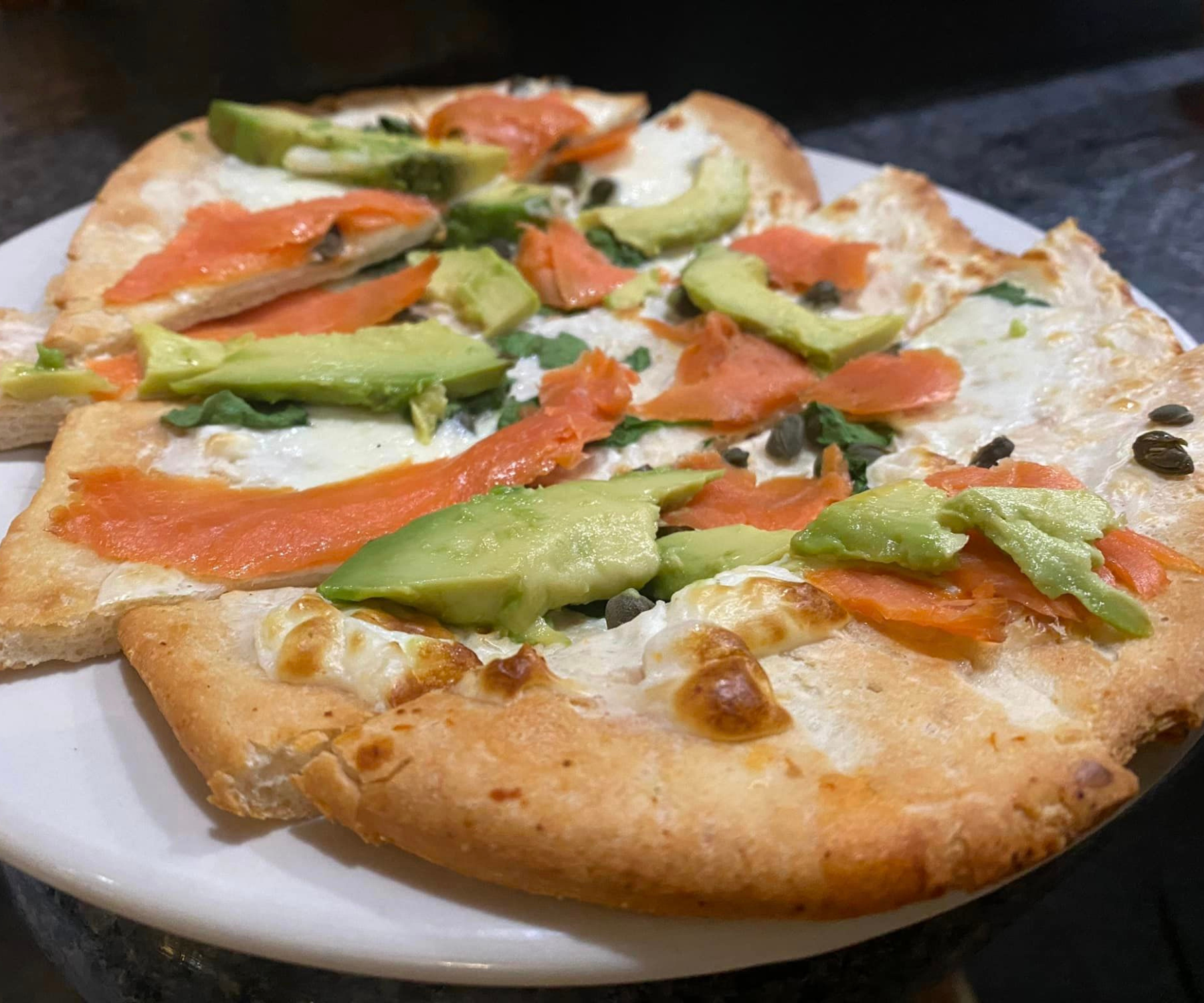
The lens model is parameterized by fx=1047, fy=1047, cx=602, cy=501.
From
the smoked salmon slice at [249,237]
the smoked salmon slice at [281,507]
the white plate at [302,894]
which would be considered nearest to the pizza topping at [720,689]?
the white plate at [302,894]

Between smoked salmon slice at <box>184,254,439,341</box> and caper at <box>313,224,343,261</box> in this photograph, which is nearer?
smoked salmon slice at <box>184,254,439,341</box>

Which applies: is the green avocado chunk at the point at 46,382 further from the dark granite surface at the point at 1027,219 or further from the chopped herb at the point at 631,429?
the chopped herb at the point at 631,429

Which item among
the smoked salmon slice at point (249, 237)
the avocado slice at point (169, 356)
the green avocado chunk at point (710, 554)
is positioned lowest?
the green avocado chunk at point (710, 554)

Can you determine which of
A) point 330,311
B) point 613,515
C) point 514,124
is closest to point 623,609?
point 613,515

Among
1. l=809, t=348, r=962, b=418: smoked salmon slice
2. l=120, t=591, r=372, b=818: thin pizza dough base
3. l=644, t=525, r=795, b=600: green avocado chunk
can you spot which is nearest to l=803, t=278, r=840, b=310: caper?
l=809, t=348, r=962, b=418: smoked salmon slice

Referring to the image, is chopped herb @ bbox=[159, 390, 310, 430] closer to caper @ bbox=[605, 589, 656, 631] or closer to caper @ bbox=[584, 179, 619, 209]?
caper @ bbox=[605, 589, 656, 631]

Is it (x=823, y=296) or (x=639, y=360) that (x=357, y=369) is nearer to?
(x=639, y=360)
